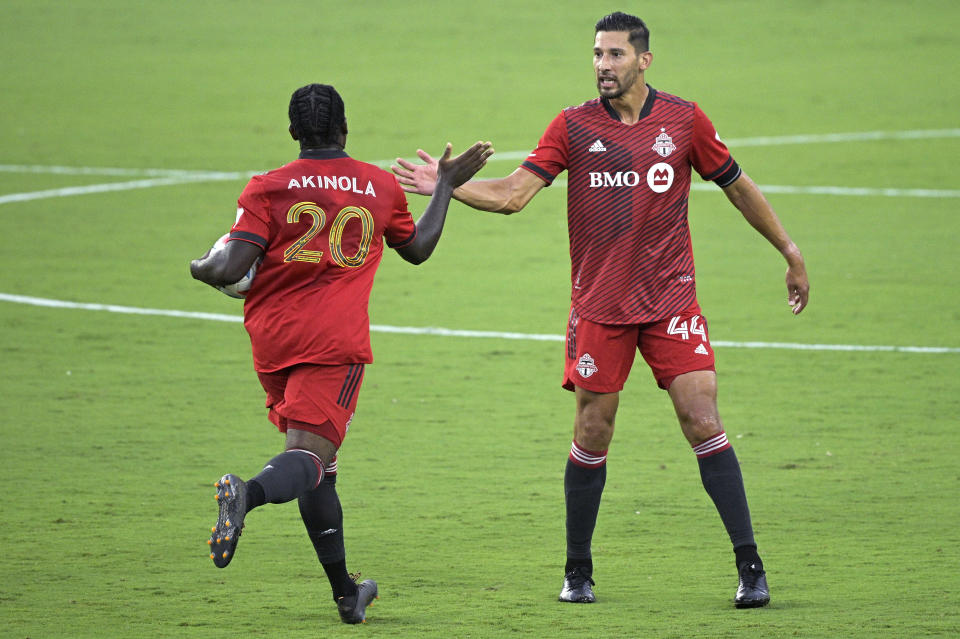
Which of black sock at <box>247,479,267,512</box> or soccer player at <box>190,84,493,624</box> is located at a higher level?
soccer player at <box>190,84,493,624</box>

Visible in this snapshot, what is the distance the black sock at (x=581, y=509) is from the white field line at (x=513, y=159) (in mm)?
12179

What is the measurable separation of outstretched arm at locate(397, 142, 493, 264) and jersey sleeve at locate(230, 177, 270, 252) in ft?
1.93

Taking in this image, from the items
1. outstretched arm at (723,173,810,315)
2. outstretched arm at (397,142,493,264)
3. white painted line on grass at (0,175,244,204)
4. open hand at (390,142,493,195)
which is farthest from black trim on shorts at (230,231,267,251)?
white painted line on grass at (0,175,244,204)

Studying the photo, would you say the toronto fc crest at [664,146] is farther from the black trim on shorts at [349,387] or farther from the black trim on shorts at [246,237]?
the black trim on shorts at [246,237]

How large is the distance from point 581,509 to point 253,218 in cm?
185

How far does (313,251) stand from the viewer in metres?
5.61

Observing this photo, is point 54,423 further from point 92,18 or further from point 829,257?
point 92,18

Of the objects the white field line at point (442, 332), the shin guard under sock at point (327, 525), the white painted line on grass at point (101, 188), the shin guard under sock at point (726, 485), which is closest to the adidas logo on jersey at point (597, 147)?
the shin guard under sock at point (726, 485)

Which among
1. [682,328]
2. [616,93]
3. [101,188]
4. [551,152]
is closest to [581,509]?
[682,328]

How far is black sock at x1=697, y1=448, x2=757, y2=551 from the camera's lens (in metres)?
6.20

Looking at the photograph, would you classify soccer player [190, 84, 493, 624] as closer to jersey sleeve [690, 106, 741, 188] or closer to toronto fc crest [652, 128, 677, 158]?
toronto fc crest [652, 128, 677, 158]

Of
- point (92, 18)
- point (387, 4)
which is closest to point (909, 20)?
point (387, 4)

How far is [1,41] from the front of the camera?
95.2 ft

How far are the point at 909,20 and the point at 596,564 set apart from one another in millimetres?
26053
